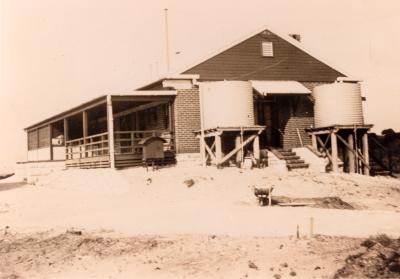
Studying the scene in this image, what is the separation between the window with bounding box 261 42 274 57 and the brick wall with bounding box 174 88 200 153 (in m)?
3.93

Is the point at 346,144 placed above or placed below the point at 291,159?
above

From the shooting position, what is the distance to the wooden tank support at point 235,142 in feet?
62.0

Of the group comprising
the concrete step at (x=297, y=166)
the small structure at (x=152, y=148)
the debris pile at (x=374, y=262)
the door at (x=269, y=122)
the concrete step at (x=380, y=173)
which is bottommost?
the debris pile at (x=374, y=262)

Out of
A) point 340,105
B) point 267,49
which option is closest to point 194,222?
point 340,105

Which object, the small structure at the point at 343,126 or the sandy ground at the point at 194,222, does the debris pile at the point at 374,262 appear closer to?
the sandy ground at the point at 194,222

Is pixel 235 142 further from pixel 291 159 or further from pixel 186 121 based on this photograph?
pixel 291 159

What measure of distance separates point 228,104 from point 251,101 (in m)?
1.08

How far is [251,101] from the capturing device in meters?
20.2

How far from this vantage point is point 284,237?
9.63 m

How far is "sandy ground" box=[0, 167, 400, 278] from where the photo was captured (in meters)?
8.66

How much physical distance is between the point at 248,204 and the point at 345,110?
8524 mm

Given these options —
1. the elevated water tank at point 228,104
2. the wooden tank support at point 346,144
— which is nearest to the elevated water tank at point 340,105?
the wooden tank support at point 346,144

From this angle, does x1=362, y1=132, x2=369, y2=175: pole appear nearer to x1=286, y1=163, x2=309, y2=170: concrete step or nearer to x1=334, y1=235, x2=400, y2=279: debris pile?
x1=286, y1=163, x2=309, y2=170: concrete step

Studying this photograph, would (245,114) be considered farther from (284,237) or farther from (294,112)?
(284,237)
